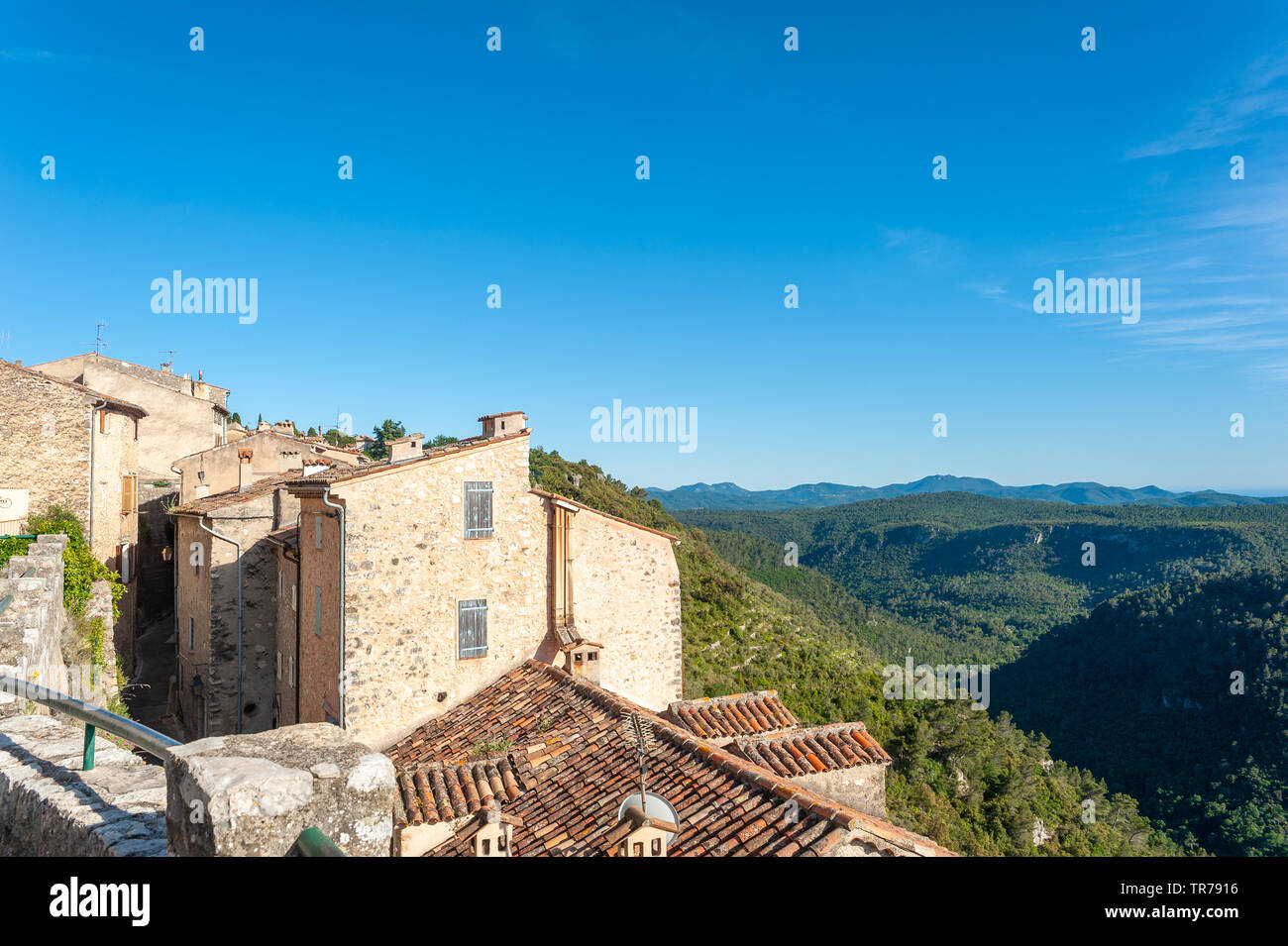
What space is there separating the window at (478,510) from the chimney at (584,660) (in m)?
2.76

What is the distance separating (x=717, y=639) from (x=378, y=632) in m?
22.5

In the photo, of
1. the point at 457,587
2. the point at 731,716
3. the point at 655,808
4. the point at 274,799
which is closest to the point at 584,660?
the point at 457,587

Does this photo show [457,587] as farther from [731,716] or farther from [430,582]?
[731,716]

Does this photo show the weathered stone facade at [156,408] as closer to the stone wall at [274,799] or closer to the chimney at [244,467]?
the chimney at [244,467]

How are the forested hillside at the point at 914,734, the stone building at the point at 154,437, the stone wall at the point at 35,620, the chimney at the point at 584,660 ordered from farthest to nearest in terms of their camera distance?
the forested hillside at the point at 914,734
the stone building at the point at 154,437
the chimney at the point at 584,660
the stone wall at the point at 35,620

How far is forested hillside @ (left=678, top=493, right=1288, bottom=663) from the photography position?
90.6 meters

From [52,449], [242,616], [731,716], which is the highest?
[52,449]

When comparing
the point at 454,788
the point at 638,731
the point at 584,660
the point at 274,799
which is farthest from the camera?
the point at 584,660

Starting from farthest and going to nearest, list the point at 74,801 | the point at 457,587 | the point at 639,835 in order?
the point at 457,587
the point at 639,835
the point at 74,801

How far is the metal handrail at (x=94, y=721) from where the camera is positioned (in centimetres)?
304

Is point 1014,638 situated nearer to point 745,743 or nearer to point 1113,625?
point 1113,625

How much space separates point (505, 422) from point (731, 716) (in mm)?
7224

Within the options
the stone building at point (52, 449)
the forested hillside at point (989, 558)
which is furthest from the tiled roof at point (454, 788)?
the forested hillside at point (989, 558)

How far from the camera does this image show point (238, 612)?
17.8 metres
